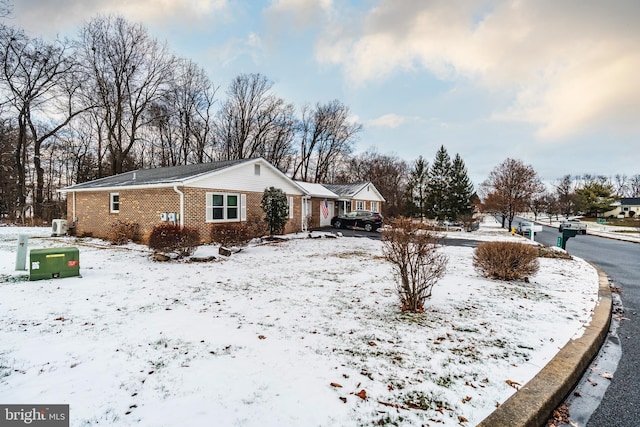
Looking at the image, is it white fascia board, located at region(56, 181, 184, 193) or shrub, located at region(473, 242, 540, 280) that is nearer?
shrub, located at region(473, 242, 540, 280)

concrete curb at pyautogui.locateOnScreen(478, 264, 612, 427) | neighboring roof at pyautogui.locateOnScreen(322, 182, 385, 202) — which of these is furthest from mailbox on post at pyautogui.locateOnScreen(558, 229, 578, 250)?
neighboring roof at pyautogui.locateOnScreen(322, 182, 385, 202)

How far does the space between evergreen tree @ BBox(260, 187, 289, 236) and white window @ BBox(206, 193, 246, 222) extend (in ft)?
3.73

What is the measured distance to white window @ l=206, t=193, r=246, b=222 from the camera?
1360cm

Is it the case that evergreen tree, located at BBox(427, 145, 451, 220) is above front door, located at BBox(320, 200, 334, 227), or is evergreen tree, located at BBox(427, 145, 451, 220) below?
above

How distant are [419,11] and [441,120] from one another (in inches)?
423

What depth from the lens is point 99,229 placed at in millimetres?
15391

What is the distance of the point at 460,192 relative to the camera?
35688 mm

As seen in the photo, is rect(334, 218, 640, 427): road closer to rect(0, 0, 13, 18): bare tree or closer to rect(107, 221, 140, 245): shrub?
rect(107, 221, 140, 245): shrub

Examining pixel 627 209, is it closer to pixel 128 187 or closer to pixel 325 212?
pixel 325 212

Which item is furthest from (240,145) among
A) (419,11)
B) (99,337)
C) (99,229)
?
(99,337)

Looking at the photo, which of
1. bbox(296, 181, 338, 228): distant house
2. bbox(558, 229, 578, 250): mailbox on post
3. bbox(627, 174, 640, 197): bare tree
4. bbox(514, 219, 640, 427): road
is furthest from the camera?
bbox(627, 174, 640, 197): bare tree

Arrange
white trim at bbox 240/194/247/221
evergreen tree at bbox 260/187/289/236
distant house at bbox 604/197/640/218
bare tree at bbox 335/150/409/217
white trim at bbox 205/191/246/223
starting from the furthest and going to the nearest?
1. distant house at bbox 604/197/640/218
2. bare tree at bbox 335/150/409/217
3. evergreen tree at bbox 260/187/289/236
4. white trim at bbox 240/194/247/221
5. white trim at bbox 205/191/246/223

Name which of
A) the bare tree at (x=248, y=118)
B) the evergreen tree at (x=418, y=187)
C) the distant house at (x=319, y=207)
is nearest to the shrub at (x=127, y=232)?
the distant house at (x=319, y=207)

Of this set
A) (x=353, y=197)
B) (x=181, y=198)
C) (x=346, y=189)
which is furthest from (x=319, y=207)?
(x=181, y=198)
